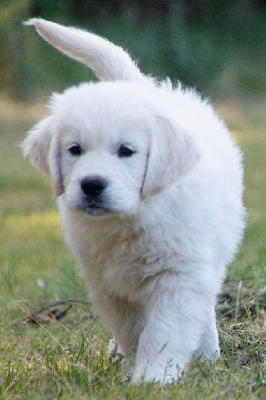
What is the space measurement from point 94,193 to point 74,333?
1615 millimetres

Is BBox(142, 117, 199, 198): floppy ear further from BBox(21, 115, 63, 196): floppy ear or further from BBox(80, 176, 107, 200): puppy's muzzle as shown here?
BBox(21, 115, 63, 196): floppy ear

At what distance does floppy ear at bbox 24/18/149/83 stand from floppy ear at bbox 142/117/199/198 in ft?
2.58

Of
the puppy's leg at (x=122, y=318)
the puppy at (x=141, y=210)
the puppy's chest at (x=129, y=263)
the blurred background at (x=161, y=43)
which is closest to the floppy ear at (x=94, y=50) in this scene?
the puppy at (x=141, y=210)

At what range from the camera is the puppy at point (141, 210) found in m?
3.60

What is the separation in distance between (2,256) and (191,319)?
440cm

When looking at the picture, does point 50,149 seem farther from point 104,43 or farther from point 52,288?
point 52,288

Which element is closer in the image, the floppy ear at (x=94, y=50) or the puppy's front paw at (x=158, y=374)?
the puppy's front paw at (x=158, y=374)

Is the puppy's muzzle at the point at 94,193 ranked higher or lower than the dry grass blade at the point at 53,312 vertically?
higher

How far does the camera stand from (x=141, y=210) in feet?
12.2

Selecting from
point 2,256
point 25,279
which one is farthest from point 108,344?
point 2,256

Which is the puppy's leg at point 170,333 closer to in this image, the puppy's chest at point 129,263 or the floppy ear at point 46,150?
the puppy's chest at point 129,263

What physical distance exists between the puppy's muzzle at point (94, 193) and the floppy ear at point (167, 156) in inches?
8.0

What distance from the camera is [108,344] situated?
4.59 metres

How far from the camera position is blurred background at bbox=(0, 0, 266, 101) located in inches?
571
